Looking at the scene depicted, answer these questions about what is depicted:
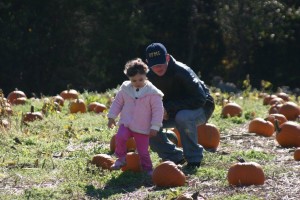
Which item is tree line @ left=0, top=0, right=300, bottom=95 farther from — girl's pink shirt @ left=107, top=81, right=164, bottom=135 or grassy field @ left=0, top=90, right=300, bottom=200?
girl's pink shirt @ left=107, top=81, right=164, bottom=135

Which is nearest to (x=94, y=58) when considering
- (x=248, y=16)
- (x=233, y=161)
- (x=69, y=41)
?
(x=69, y=41)

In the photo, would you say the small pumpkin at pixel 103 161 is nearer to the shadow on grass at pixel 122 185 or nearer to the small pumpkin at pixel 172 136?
the shadow on grass at pixel 122 185

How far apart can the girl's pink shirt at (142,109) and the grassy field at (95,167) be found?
0.46m

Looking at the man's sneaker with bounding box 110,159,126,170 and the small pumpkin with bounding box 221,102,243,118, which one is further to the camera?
the small pumpkin with bounding box 221,102,243,118

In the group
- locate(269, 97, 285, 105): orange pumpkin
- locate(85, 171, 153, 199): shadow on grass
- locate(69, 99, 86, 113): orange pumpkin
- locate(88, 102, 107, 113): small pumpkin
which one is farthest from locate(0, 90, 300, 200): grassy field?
locate(269, 97, 285, 105): orange pumpkin

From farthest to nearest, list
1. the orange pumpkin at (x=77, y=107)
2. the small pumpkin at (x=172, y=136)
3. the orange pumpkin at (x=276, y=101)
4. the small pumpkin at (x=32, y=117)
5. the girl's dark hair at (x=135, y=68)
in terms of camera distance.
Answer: the orange pumpkin at (x=276, y=101) < the orange pumpkin at (x=77, y=107) < the small pumpkin at (x=32, y=117) < the small pumpkin at (x=172, y=136) < the girl's dark hair at (x=135, y=68)

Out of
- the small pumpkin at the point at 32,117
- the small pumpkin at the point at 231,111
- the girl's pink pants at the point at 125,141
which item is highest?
the girl's pink pants at the point at 125,141

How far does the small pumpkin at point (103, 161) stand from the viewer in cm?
722

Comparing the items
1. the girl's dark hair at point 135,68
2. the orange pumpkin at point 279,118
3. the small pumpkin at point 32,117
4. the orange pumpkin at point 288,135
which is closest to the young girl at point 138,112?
the girl's dark hair at point 135,68

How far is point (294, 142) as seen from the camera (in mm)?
8492

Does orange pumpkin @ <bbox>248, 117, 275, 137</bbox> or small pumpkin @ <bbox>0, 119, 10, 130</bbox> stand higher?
small pumpkin @ <bbox>0, 119, 10, 130</bbox>

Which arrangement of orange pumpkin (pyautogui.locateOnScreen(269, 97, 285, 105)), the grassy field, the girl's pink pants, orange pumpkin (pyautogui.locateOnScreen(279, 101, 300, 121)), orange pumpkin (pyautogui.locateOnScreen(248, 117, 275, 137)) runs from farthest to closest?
orange pumpkin (pyautogui.locateOnScreen(269, 97, 285, 105)) < orange pumpkin (pyautogui.locateOnScreen(279, 101, 300, 121)) < orange pumpkin (pyautogui.locateOnScreen(248, 117, 275, 137)) < the girl's pink pants < the grassy field

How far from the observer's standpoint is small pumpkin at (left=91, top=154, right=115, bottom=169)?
7.22 meters

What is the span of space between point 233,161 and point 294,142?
115cm
